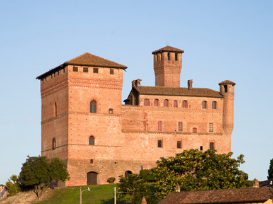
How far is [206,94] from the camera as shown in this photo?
348 ft

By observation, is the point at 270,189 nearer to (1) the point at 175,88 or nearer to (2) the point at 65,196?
(2) the point at 65,196

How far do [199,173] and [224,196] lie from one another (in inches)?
541

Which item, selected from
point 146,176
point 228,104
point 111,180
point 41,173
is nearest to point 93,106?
point 111,180

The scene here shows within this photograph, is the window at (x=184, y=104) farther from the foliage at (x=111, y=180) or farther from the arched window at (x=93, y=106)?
the foliage at (x=111, y=180)

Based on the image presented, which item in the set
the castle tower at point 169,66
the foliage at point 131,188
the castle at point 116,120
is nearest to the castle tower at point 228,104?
the castle at point 116,120

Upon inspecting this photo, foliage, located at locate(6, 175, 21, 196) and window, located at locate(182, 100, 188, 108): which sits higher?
window, located at locate(182, 100, 188, 108)

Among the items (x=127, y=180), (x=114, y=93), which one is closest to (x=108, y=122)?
(x=114, y=93)

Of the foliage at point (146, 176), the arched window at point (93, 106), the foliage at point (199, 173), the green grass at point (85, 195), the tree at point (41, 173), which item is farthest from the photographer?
the arched window at point (93, 106)

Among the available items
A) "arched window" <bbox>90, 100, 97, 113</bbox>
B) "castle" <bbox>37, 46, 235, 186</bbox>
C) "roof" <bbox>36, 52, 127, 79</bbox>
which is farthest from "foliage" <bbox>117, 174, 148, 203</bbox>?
"roof" <bbox>36, 52, 127, 79</bbox>

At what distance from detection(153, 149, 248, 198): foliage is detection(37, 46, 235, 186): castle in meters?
20.0

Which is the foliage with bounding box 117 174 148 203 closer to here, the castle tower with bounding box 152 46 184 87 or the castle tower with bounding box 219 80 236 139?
the castle tower with bounding box 219 80 236 139

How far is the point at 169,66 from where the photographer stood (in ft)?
358

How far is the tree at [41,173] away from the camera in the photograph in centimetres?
9394

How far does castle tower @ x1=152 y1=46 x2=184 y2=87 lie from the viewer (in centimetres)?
10919
